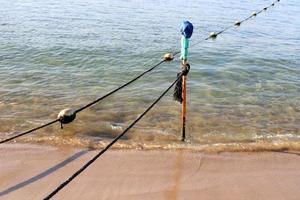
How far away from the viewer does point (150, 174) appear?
5.50 meters

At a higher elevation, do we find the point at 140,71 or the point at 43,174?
the point at 140,71

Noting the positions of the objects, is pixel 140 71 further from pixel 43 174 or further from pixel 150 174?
pixel 43 174

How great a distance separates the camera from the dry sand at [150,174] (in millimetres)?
5004

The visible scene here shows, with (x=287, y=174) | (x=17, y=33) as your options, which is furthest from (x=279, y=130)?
(x=17, y=33)

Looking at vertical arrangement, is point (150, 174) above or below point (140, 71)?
below

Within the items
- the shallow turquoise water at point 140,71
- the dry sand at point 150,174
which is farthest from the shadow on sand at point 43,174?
the shallow turquoise water at point 140,71

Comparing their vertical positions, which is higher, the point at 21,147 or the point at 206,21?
the point at 206,21

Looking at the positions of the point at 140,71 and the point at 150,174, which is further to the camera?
the point at 140,71

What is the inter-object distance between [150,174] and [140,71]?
606 centimetres

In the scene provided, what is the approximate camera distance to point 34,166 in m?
5.67

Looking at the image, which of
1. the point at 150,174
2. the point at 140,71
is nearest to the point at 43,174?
the point at 150,174

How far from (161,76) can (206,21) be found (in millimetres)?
9463

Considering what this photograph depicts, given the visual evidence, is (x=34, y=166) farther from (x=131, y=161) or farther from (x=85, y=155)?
(x=131, y=161)

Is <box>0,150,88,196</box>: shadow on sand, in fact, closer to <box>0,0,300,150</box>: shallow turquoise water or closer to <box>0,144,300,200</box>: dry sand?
<box>0,144,300,200</box>: dry sand
